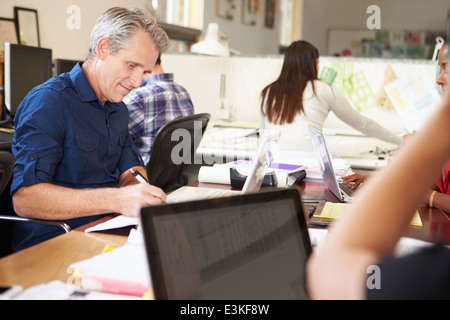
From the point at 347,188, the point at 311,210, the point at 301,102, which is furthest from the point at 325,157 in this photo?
the point at 301,102

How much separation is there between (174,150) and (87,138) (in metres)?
0.52

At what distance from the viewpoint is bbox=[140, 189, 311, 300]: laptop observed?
631 millimetres

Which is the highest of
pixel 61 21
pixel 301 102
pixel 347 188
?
pixel 61 21

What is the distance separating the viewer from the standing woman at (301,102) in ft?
9.11

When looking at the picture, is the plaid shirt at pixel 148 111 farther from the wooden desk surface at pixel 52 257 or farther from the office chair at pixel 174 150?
the wooden desk surface at pixel 52 257

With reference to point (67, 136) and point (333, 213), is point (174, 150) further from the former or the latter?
point (333, 213)

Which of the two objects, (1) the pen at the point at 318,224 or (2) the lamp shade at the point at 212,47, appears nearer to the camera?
(1) the pen at the point at 318,224

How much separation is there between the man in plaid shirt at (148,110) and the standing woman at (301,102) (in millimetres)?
590

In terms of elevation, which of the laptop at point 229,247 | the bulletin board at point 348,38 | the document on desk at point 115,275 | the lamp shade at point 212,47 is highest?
the bulletin board at point 348,38

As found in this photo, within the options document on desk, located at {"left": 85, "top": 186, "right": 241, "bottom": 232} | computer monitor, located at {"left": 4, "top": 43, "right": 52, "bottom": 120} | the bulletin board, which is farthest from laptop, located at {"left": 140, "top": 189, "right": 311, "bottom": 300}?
the bulletin board

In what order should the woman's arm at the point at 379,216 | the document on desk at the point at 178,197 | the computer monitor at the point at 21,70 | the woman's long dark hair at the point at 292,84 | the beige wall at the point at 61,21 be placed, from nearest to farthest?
the woman's arm at the point at 379,216 → the document on desk at the point at 178,197 → the woman's long dark hair at the point at 292,84 → the computer monitor at the point at 21,70 → the beige wall at the point at 61,21

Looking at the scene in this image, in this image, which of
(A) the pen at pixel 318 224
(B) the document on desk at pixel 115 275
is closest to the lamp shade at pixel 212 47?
(A) the pen at pixel 318 224

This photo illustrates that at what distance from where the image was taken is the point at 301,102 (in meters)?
2.76

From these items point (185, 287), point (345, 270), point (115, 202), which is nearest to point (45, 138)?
point (115, 202)
